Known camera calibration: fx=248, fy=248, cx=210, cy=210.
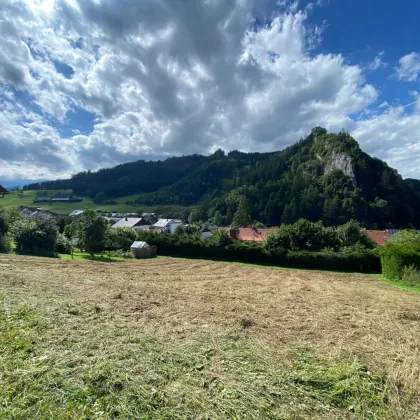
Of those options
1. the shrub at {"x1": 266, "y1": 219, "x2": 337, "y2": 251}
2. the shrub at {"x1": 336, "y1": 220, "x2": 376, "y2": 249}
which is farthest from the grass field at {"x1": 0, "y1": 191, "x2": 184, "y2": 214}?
the shrub at {"x1": 266, "y1": 219, "x2": 337, "y2": 251}

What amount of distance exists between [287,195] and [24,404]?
3951 inches

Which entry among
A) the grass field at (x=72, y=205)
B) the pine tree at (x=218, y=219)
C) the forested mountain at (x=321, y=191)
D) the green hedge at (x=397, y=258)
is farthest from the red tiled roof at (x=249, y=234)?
the grass field at (x=72, y=205)

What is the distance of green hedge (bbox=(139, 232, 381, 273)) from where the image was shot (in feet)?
85.1

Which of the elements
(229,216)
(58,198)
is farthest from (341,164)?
(58,198)

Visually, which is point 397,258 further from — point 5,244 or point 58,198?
point 58,198

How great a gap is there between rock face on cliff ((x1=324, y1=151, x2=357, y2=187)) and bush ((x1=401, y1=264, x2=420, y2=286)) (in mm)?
86011

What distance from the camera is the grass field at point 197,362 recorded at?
10.2 feet

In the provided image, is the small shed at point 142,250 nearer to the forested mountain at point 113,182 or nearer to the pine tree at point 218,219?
the pine tree at point 218,219

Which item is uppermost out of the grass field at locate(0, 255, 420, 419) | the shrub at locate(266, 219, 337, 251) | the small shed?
the shrub at locate(266, 219, 337, 251)

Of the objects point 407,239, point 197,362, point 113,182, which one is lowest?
point 197,362

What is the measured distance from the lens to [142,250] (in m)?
31.5

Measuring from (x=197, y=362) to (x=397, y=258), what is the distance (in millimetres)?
20303

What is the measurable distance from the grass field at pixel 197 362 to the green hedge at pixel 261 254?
20244 mm

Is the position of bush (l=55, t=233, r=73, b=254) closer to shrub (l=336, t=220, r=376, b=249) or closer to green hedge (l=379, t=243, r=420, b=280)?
green hedge (l=379, t=243, r=420, b=280)
